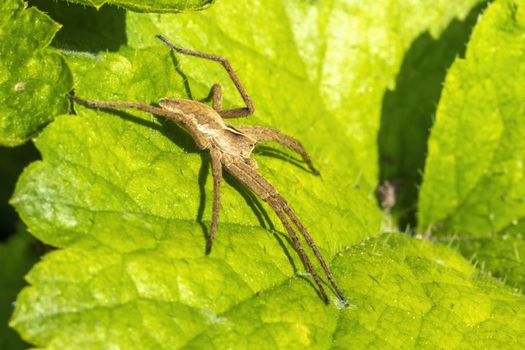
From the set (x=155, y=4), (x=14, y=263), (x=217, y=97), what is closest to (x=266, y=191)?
(x=217, y=97)

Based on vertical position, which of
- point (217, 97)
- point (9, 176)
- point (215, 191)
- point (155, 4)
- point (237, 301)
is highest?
point (155, 4)

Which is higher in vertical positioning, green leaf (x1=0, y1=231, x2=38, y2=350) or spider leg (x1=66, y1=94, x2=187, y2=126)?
spider leg (x1=66, y1=94, x2=187, y2=126)

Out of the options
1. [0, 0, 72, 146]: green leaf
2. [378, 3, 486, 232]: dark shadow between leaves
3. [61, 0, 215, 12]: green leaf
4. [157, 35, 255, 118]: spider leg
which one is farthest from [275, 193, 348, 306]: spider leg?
[378, 3, 486, 232]: dark shadow between leaves

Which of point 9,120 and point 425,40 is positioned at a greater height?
point 425,40

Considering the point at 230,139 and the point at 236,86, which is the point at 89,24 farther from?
the point at 230,139

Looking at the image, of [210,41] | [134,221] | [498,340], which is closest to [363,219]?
[498,340]

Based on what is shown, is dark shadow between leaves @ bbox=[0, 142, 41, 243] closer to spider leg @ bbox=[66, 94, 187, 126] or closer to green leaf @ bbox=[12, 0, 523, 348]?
green leaf @ bbox=[12, 0, 523, 348]

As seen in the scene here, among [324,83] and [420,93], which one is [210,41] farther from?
[420,93]
